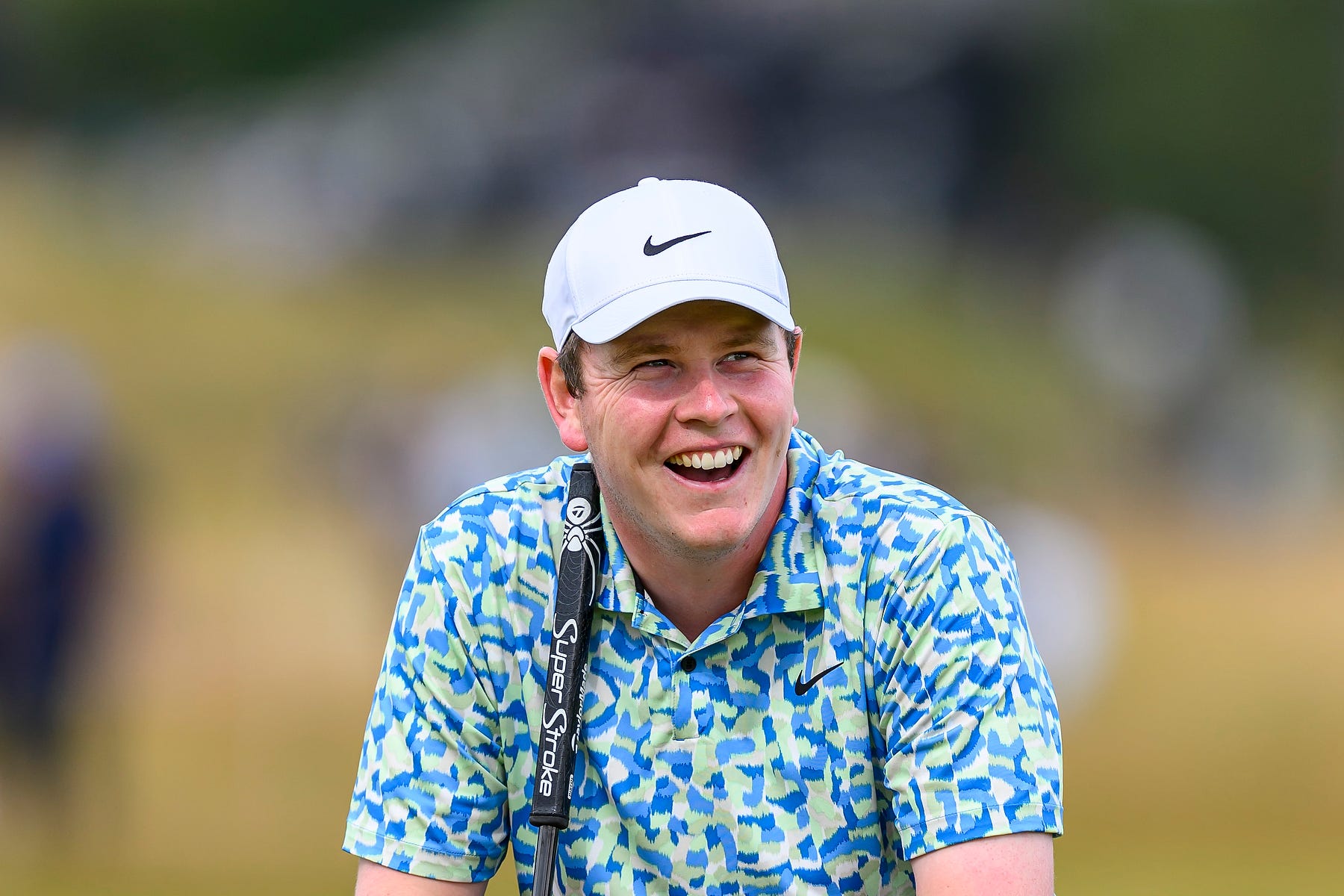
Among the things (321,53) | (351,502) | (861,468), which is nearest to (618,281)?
(861,468)

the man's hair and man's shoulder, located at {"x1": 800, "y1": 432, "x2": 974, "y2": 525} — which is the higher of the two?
the man's hair

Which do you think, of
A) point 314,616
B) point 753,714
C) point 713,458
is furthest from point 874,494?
point 314,616

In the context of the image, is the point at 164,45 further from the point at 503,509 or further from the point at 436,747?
the point at 436,747

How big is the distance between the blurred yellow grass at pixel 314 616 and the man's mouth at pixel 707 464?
578 centimetres

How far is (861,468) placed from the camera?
107 inches

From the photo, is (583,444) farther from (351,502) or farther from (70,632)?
(351,502)

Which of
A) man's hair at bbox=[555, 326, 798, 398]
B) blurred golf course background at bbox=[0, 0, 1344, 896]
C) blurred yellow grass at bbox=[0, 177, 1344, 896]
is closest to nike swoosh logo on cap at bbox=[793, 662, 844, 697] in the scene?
man's hair at bbox=[555, 326, 798, 398]

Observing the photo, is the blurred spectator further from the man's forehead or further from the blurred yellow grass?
the man's forehead

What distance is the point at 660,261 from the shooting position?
2.48 metres

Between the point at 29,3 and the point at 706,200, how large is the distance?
21068 millimetres

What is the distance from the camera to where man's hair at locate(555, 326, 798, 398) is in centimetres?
262

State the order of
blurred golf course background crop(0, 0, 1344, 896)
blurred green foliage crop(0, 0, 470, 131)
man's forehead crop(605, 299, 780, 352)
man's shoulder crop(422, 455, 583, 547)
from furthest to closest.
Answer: blurred green foliage crop(0, 0, 470, 131) < blurred golf course background crop(0, 0, 1344, 896) < man's shoulder crop(422, 455, 583, 547) < man's forehead crop(605, 299, 780, 352)

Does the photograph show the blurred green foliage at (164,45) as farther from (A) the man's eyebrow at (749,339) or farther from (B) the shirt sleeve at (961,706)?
(B) the shirt sleeve at (961,706)

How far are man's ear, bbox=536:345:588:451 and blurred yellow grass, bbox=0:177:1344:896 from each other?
5.70 metres
